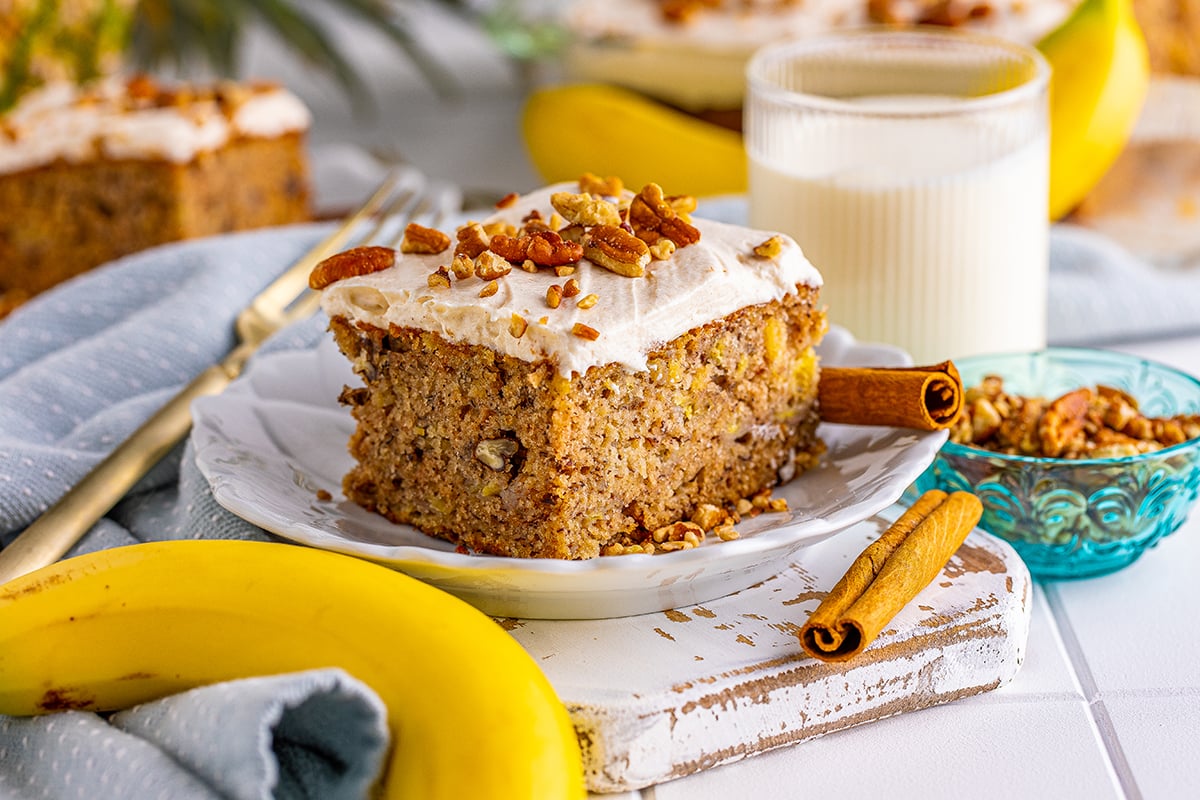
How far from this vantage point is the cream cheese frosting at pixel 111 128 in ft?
9.25

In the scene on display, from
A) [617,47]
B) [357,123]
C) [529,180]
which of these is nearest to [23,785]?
[617,47]

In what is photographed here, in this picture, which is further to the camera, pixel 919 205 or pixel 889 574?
pixel 919 205

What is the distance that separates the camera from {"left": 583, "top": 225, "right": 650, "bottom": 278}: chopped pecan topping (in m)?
1.52

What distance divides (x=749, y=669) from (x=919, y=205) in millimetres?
979

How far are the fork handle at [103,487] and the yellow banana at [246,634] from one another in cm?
25

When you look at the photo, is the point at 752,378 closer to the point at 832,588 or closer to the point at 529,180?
the point at 832,588

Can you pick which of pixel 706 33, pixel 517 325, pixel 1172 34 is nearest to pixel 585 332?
pixel 517 325

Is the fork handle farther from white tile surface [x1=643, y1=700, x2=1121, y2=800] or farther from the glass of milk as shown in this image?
the glass of milk

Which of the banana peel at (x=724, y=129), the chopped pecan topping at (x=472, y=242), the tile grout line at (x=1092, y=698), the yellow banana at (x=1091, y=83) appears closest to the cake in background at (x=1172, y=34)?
the banana peel at (x=724, y=129)

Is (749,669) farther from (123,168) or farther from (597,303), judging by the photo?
(123,168)

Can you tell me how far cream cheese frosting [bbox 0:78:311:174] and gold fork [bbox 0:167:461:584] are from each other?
43 centimetres

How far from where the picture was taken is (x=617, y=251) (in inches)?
60.1

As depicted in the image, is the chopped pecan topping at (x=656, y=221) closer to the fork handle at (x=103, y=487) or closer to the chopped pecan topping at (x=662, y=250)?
the chopped pecan topping at (x=662, y=250)

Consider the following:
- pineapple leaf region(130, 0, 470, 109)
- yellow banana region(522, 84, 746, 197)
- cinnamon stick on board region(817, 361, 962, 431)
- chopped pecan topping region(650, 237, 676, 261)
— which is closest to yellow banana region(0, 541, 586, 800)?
chopped pecan topping region(650, 237, 676, 261)
